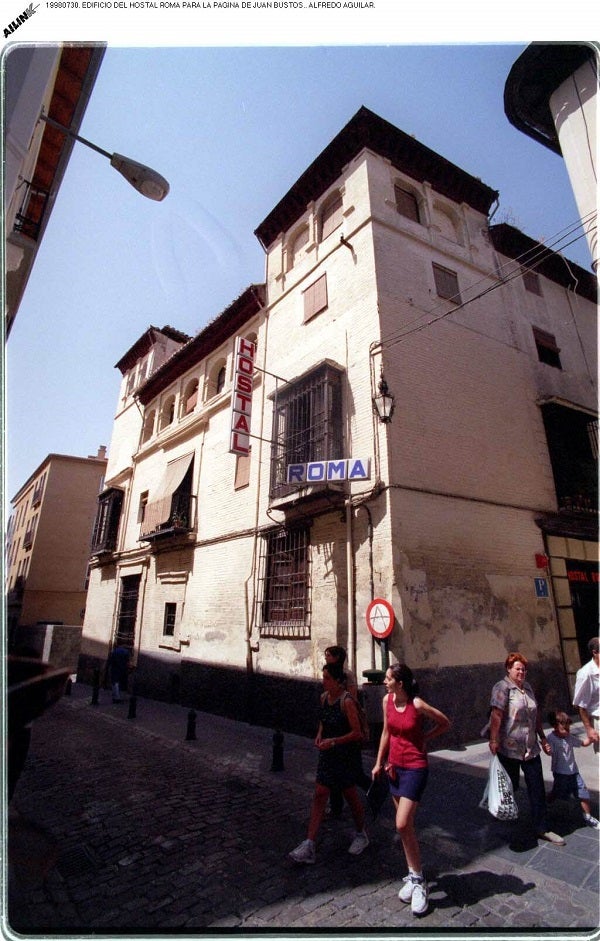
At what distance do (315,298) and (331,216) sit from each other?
2.67m

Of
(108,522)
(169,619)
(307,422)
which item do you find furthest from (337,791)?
(108,522)

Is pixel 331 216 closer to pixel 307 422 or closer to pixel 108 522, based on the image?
pixel 307 422

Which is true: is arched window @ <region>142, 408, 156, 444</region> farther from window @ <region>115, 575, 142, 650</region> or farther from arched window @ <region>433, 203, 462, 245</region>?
arched window @ <region>433, 203, 462, 245</region>

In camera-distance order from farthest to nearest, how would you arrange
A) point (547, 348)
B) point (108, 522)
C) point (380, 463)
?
1. point (108, 522)
2. point (547, 348)
3. point (380, 463)

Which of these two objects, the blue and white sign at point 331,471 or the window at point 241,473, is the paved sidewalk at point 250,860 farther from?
the window at point 241,473

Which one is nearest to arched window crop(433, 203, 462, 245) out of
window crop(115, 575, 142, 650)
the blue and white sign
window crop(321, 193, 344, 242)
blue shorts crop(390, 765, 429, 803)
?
window crop(321, 193, 344, 242)

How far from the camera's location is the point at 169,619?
1355 centimetres

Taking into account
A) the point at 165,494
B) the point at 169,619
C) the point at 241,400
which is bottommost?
the point at 169,619

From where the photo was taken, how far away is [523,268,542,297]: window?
13266mm

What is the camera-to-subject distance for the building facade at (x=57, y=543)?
22.5 m

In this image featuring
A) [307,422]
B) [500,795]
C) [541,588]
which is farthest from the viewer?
[307,422]

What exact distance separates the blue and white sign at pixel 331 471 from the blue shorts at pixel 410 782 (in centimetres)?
504

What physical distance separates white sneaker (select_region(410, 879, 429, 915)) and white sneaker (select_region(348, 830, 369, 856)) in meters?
0.85

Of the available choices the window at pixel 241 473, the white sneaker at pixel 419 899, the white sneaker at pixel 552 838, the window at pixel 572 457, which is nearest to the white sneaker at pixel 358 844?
the white sneaker at pixel 419 899
